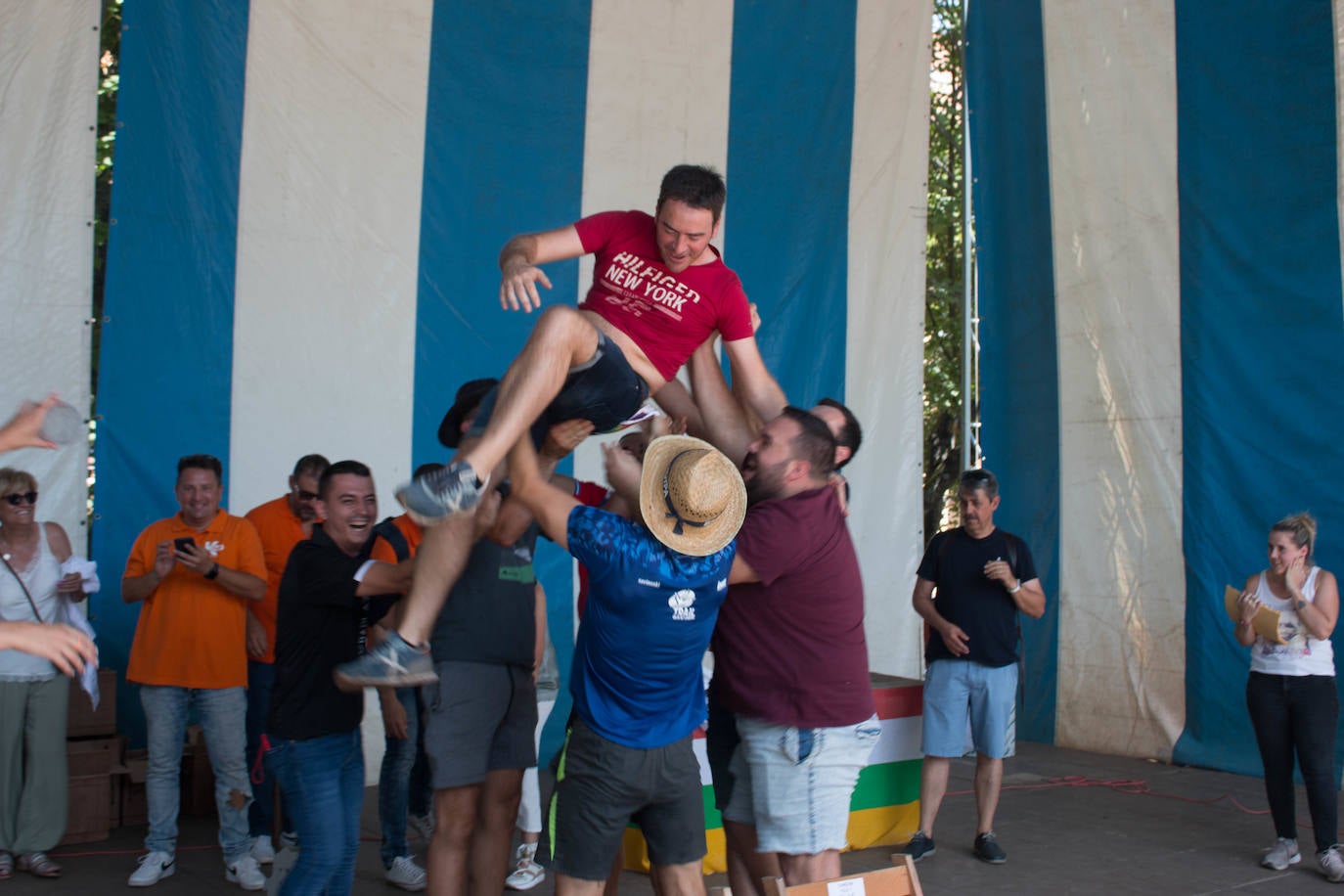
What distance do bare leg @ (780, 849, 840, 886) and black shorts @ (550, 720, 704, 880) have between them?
467mm

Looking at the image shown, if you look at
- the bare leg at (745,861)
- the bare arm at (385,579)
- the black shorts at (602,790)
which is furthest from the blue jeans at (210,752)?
the black shorts at (602,790)

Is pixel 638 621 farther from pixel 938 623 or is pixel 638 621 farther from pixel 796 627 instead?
pixel 938 623

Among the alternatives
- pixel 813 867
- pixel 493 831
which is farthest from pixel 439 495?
pixel 813 867

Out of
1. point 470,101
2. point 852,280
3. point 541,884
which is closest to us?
point 541,884

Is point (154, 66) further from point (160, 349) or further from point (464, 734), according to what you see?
point (464, 734)

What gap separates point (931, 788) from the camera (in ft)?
16.6

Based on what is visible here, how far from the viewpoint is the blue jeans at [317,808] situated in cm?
330

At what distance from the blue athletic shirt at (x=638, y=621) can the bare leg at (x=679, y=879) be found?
352 millimetres

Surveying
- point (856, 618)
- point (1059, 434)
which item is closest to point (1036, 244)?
point (1059, 434)

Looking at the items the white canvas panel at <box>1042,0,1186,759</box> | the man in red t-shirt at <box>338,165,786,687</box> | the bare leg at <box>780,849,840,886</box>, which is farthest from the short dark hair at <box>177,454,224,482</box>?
the white canvas panel at <box>1042,0,1186,759</box>

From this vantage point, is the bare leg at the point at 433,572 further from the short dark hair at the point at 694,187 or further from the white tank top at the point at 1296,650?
the white tank top at the point at 1296,650

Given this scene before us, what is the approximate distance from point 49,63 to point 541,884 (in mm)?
4111

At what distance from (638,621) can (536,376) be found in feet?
2.13

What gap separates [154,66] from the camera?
18.0 ft
